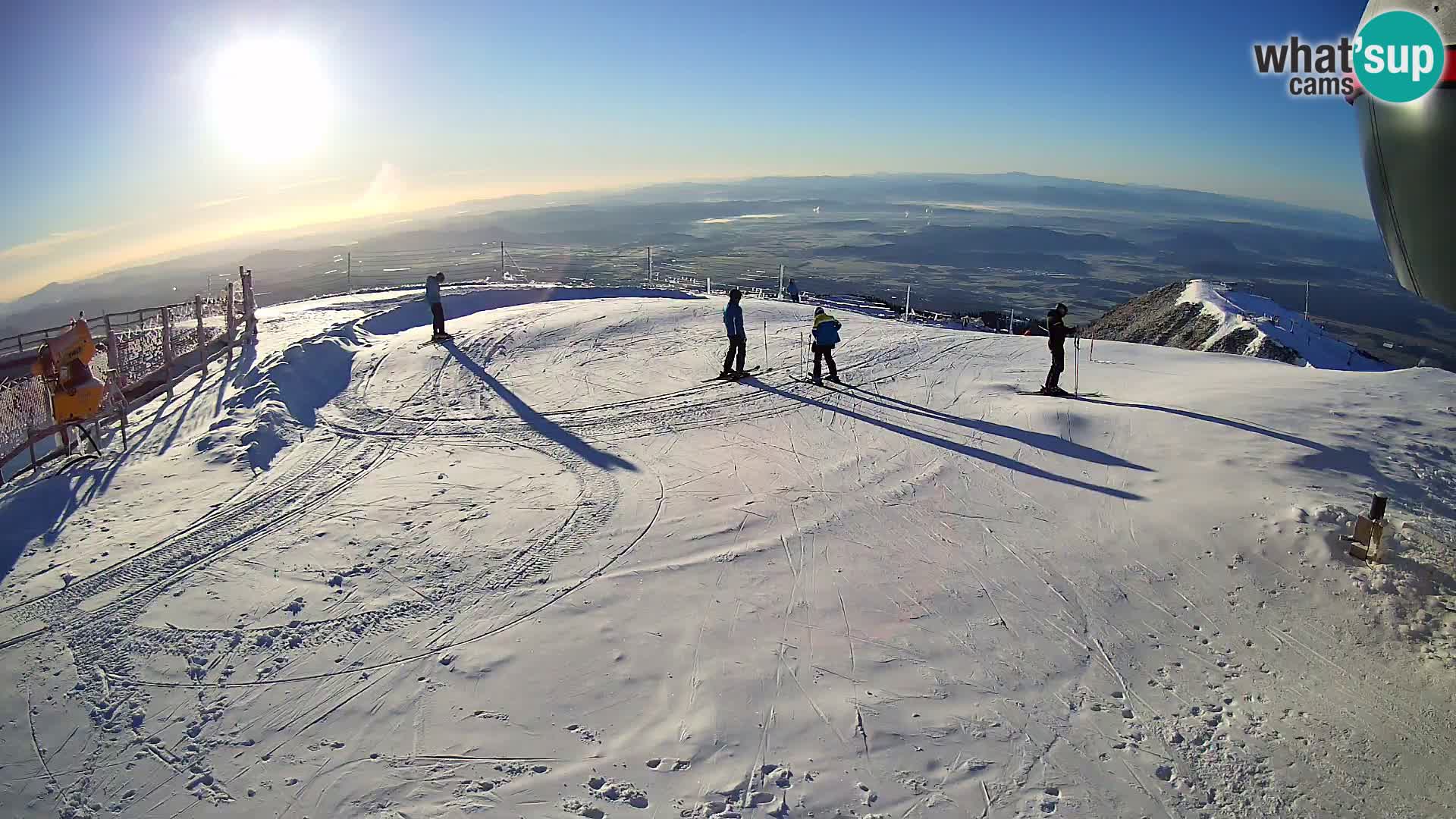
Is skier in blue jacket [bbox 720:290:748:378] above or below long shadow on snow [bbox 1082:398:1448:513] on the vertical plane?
above

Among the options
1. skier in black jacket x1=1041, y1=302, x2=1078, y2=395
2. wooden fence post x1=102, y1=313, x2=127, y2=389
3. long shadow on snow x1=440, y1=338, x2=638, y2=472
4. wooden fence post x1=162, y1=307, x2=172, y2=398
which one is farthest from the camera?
wooden fence post x1=162, y1=307, x2=172, y2=398

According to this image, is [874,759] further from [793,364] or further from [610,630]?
[793,364]

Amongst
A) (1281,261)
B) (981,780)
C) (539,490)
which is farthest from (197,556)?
(1281,261)

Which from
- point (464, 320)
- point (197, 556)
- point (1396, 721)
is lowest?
point (1396, 721)

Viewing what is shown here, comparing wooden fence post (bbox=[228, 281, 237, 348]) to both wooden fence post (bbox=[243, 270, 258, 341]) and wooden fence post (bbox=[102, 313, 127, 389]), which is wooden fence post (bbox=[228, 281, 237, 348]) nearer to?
wooden fence post (bbox=[243, 270, 258, 341])

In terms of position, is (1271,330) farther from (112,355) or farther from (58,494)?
(112,355)

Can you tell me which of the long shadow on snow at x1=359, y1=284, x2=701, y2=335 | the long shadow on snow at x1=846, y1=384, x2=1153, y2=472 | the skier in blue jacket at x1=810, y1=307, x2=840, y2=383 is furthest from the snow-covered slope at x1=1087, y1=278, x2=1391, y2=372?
the long shadow on snow at x1=359, y1=284, x2=701, y2=335
